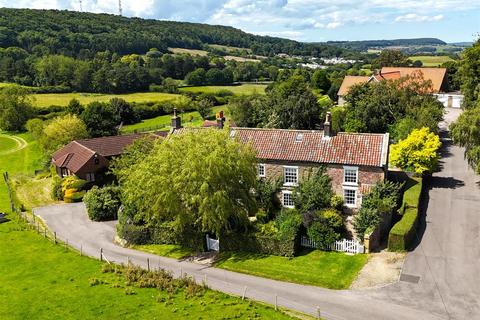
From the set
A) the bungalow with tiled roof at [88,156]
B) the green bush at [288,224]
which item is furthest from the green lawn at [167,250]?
the bungalow with tiled roof at [88,156]

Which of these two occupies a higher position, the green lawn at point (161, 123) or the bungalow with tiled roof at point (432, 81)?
the bungalow with tiled roof at point (432, 81)

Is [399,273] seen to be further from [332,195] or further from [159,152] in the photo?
[159,152]

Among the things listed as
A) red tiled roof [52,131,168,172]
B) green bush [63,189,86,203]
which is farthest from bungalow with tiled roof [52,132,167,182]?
green bush [63,189,86,203]

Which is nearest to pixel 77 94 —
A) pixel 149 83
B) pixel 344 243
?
pixel 149 83

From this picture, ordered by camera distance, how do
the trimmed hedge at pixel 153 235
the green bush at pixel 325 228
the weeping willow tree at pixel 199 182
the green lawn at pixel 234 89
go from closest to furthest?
the weeping willow tree at pixel 199 182 → the green bush at pixel 325 228 → the trimmed hedge at pixel 153 235 → the green lawn at pixel 234 89

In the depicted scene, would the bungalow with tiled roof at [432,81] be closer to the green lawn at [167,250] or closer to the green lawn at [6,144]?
the green lawn at [167,250]

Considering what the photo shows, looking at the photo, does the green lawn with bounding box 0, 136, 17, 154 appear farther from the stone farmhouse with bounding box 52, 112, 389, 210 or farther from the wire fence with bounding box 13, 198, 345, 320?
the stone farmhouse with bounding box 52, 112, 389, 210
